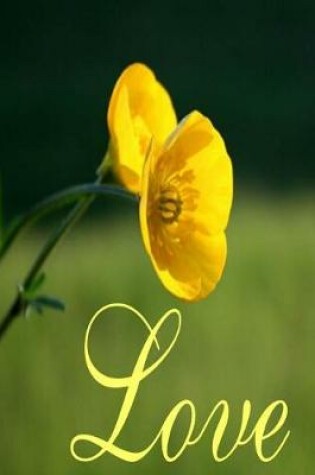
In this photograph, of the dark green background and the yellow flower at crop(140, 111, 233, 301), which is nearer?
the yellow flower at crop(140, 111, 233, 301)

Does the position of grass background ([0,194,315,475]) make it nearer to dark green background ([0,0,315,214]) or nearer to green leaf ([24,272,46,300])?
green leaf ([24,272,46,300])

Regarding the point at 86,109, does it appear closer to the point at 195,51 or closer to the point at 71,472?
the point at 195,51

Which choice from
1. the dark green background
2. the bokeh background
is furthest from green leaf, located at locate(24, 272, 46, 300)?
the dark green background

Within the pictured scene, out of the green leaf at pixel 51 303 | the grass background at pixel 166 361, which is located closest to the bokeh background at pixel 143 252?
the grass background at pixel 166 361

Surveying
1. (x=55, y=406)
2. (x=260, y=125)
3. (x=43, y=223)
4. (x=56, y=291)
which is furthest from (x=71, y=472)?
(x=260, y=125)

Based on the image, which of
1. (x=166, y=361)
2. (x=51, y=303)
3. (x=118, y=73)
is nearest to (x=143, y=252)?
(x=166, y=361)

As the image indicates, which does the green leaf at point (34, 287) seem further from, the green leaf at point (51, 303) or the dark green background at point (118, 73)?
the dark green background at point (118, 73)

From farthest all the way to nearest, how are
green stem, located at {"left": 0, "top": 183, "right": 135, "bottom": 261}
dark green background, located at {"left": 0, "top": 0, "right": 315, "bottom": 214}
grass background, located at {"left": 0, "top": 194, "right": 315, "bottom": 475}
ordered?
dark green background, located at {"left": 0, "top": 0, "right": 315, "bottom": 214} → grass background, located at {"left": 0, "top": 194, "right": 315, "bottom": 475} → green stem, located at {"left": 0, "top": 183, "right": 135, "bottom": 261}
